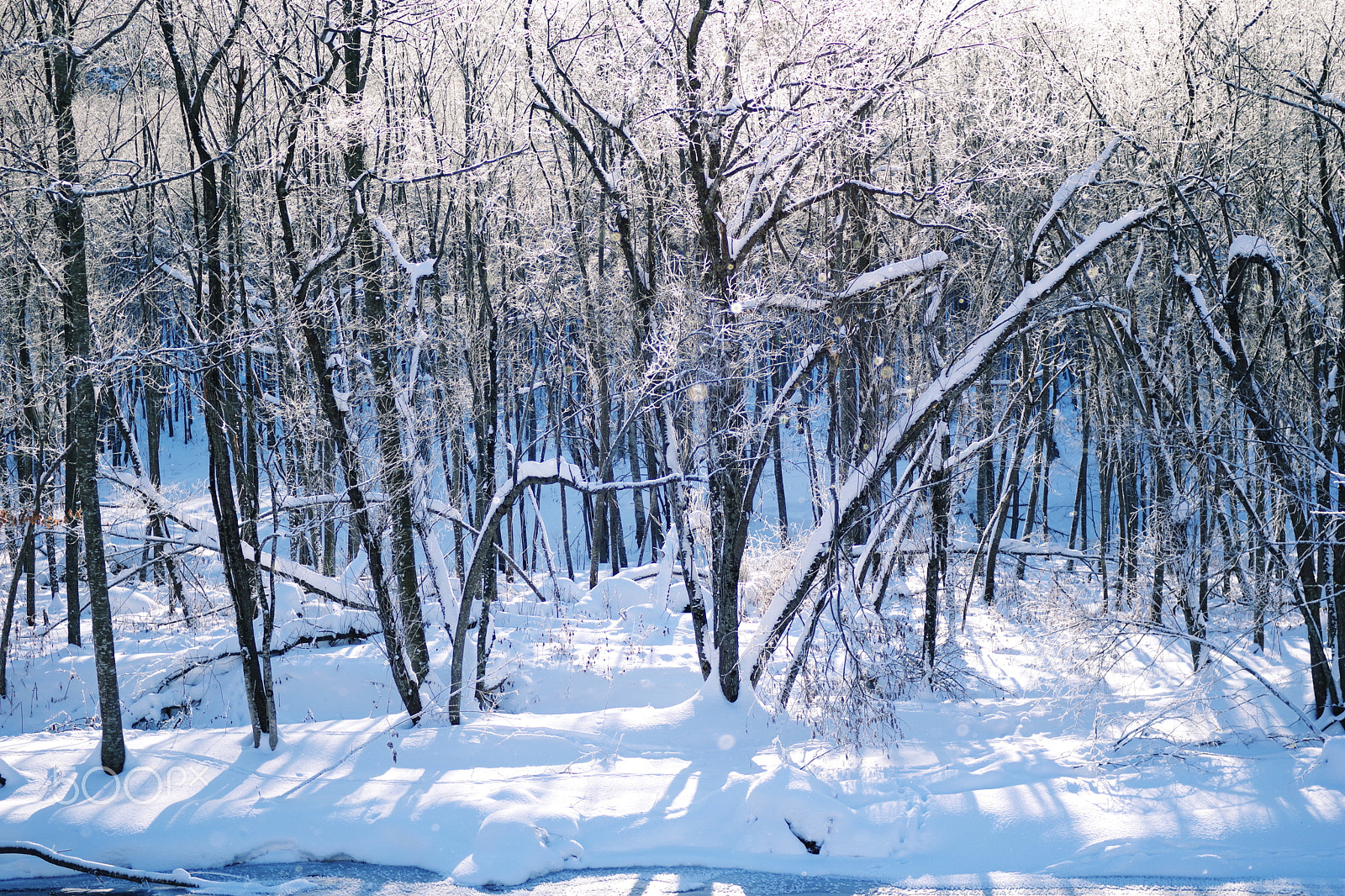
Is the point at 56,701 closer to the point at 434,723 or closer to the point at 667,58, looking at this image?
the point at 434,723

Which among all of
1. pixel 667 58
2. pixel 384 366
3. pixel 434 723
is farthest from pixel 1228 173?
pixel 434 723

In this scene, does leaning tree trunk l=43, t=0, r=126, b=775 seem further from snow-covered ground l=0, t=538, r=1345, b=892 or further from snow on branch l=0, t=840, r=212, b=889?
snow on branch l=0, t=840, r=212, b=889

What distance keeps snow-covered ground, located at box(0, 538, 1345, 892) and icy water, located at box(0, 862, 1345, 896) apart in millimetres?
98

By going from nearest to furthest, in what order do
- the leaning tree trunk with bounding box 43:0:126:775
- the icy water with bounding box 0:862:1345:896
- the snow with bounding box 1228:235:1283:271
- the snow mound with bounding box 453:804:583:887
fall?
the icy water with bounding box 0:862:1345:896 → the snow mound with bounding box 453:804:583:887 → the leaning tree trunk with bounding box 43:0:126:775 → the snow with bounding box 1228:235:1283:271

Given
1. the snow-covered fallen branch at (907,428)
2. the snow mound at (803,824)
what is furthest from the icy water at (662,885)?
the snow-covered fallen branch at (907,428)

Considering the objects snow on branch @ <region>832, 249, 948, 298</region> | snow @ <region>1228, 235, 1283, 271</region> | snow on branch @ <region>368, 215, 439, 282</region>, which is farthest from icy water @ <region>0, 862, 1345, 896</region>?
snow on branch @ <region>368, 215, 439, 282</region>

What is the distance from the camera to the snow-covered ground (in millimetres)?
5969

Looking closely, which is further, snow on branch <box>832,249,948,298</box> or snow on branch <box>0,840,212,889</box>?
snow on branch <box>832,249,948,298</box>

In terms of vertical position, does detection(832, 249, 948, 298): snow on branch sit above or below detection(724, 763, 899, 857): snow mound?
above

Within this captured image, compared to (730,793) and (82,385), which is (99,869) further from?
(730,793)

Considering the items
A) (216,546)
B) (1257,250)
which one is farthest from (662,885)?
(1257,250)

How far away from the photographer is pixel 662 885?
577 centimetres

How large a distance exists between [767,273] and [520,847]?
22.7 ft

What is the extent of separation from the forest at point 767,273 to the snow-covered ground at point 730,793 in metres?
0.54
